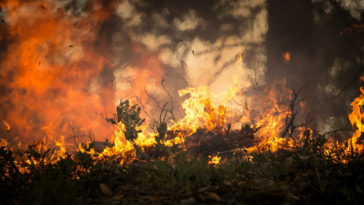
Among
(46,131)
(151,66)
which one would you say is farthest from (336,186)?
(46,131)

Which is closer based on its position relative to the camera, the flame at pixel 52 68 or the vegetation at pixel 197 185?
the vegetation at pixel 197 185

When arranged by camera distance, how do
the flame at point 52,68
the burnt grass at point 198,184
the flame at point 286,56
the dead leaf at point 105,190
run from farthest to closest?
the flame at point 286,56
the flame at point 52,68
the dead leaf at point 105,190
the burnt grass at point 198,184

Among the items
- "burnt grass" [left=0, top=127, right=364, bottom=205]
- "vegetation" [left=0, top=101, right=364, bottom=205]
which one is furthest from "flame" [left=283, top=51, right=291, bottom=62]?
"vegetation" [left=0, top=101, right=364, bottom=205]

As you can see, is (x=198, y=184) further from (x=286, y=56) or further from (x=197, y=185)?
(x=286, y=56)

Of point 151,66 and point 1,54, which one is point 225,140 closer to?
point 151,66

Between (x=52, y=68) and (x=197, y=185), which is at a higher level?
(x=52, y=68)

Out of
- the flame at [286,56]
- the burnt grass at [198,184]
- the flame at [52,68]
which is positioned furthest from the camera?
the flame at [286,56]

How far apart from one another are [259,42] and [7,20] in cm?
1426

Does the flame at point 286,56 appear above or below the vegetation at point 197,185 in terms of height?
above

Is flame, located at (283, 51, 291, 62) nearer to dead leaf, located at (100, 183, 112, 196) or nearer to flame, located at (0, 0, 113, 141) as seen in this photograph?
flame, located at (0, 0, 113, 141)

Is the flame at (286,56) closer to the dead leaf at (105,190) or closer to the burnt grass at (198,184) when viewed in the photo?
the burnt grass at (198,184)

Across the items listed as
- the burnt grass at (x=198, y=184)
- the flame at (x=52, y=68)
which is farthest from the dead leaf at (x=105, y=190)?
the flame at (x=52, y=68)

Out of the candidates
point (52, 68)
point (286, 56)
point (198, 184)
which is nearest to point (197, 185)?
point (198, 184)

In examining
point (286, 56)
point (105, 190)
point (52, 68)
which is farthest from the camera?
point (52, 68)
